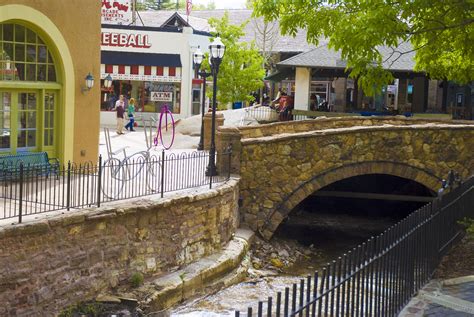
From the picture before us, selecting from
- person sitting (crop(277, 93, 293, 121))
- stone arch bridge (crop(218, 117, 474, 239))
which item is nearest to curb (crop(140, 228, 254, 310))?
stone arch bridge (crop(218, 117, 474, 239))

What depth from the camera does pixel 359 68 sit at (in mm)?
12914

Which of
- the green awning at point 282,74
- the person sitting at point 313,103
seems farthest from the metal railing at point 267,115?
the green awning at point 282,74

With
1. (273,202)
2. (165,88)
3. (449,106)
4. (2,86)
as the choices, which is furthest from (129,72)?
(2,86)

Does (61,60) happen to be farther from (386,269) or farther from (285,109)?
(285,109)

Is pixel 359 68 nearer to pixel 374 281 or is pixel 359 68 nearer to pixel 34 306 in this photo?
pixel 374 281

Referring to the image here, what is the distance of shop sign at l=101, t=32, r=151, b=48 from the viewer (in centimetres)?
3744

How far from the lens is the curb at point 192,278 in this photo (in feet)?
44.5

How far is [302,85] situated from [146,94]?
9.98 metres

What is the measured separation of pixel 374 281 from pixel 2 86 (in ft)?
32.0

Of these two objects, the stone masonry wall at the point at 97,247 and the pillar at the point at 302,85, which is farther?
the pillar at the point at 302,85

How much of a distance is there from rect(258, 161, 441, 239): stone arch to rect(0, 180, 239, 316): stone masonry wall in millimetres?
3577

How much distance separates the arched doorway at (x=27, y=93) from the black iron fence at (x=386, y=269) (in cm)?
822

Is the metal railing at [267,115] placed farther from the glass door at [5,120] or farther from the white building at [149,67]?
the glass door at [5,120]

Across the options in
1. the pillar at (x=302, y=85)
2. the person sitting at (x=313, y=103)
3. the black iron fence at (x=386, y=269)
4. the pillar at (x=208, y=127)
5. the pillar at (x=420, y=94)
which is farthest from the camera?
the pillar at (x=420, y=94)
